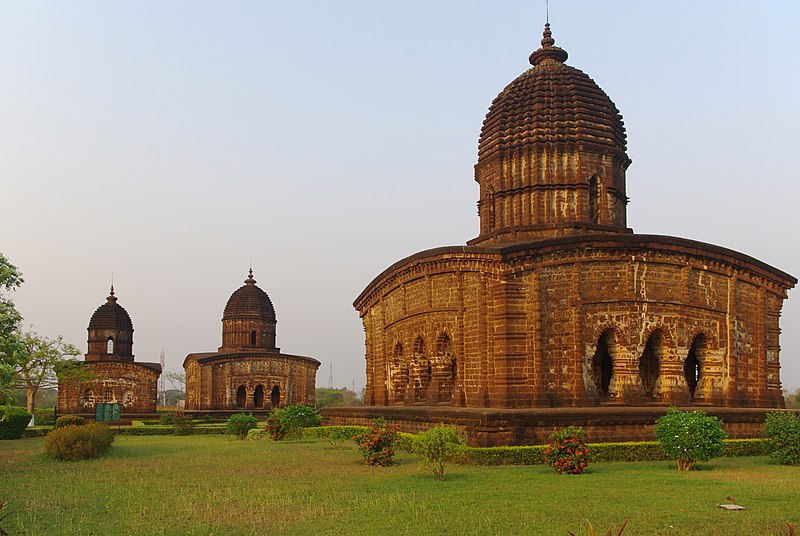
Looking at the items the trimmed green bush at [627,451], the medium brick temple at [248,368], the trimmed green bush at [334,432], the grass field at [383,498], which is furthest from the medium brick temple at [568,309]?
the medium brick temple at [248,368]

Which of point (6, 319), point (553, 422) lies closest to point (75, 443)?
point (6, 319)

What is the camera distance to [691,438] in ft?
49.5

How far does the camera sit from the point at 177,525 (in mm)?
9906

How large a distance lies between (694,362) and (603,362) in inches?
147

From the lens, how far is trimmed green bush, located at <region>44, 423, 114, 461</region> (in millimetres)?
18594

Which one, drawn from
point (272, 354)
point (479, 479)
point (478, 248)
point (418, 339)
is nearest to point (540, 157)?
point (478, 248)

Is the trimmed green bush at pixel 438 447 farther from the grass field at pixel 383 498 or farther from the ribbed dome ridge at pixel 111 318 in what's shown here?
the ribbed dome ridge at pixel 111 318

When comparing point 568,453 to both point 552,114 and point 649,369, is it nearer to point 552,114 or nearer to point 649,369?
point 649,369

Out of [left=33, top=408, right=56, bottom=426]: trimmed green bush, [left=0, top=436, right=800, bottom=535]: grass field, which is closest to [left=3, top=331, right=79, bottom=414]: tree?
[left=33, top=408, right=56, bottom=426]: trimmed green bush

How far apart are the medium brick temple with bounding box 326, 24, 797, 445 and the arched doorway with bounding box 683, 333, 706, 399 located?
0.23ft

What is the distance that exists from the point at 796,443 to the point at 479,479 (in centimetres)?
736

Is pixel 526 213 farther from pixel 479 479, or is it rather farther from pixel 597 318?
pixel 479 479

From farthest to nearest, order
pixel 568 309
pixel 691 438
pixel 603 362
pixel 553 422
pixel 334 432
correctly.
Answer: pixel 334 432
pixel 603 362
pixel 568 309
pixel 553 422
pixel 691 438

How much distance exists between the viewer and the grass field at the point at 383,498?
9773 mm
